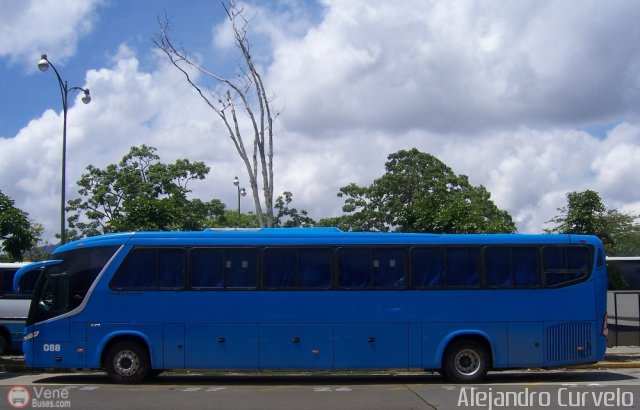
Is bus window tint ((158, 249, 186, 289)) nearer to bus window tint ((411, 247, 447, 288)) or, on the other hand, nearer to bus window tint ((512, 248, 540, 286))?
bus window tint ((411, 247, 447, 288))

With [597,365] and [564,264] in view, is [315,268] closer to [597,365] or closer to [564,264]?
[564,264]

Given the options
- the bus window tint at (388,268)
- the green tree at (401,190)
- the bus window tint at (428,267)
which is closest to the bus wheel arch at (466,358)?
the bus window tint at (428,267)

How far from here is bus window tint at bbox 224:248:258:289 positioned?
47.6 feet

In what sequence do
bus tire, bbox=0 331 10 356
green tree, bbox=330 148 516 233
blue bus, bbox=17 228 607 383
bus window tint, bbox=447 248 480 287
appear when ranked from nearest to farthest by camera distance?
blue bus, bbox=17 228 607 383 → bus window tint, bbox=447 248 480 287 → bus tire, bbox=0 331 10 356 → green tree, bbox=330 148 516 233

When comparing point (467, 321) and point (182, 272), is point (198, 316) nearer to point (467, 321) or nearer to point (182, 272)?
point (182, 272)

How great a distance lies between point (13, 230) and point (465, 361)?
60.1 ft

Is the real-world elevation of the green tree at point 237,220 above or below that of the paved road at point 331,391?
above

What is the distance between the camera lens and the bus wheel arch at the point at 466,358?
47.8 ft

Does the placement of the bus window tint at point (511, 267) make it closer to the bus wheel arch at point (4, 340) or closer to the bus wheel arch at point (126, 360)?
the bus wheel arch at point (126, 360)

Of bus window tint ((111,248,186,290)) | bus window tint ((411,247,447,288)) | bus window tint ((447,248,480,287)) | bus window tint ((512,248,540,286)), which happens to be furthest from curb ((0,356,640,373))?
bus window tint ((411,247,447,288))

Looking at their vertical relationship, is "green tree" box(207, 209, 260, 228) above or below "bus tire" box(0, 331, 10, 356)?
above

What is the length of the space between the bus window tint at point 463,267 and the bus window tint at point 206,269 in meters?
4.62

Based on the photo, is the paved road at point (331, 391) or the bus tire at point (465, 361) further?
the bus tire at point (465, 361)

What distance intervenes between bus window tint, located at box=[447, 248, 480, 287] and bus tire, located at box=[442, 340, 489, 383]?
1.23m
